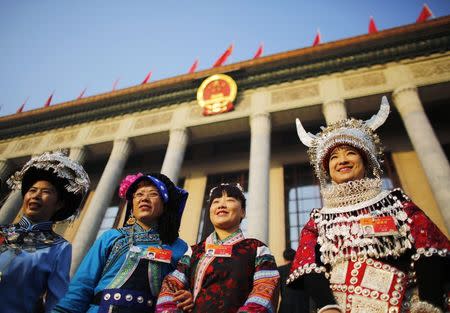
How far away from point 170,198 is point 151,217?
33cm

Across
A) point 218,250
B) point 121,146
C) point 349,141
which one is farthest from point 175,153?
point 349,141

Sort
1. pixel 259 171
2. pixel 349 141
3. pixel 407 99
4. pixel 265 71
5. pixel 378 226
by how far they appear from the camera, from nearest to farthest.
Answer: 1. pixel 378 226
2. pixel 349 141
3. pixel 407 99
4. pixel 259 171
5. pixel 265 71

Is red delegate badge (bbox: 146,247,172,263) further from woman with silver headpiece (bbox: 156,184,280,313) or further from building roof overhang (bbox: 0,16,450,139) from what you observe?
building roof overhang (bbox: 0,16,450,139)

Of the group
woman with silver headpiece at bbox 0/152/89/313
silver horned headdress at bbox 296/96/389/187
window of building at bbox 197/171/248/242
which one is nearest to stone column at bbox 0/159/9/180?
window of building at bbox 197/171/248/242

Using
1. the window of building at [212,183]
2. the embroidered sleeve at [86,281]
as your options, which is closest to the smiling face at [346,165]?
the embroidered sleeve at [86,281]

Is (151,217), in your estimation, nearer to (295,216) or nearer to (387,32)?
(295,216)

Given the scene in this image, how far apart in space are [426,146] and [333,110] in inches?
105

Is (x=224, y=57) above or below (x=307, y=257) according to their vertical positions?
above

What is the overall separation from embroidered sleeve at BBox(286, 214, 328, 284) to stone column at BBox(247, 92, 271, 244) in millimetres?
5004

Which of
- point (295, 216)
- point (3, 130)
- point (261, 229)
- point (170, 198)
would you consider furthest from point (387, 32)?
point (3, 130)

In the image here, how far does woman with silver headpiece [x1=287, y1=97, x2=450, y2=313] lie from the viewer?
1493 millimetres

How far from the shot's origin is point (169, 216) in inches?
106

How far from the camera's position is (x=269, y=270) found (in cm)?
194

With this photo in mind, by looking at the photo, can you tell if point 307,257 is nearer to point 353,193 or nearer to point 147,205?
point 353,193
